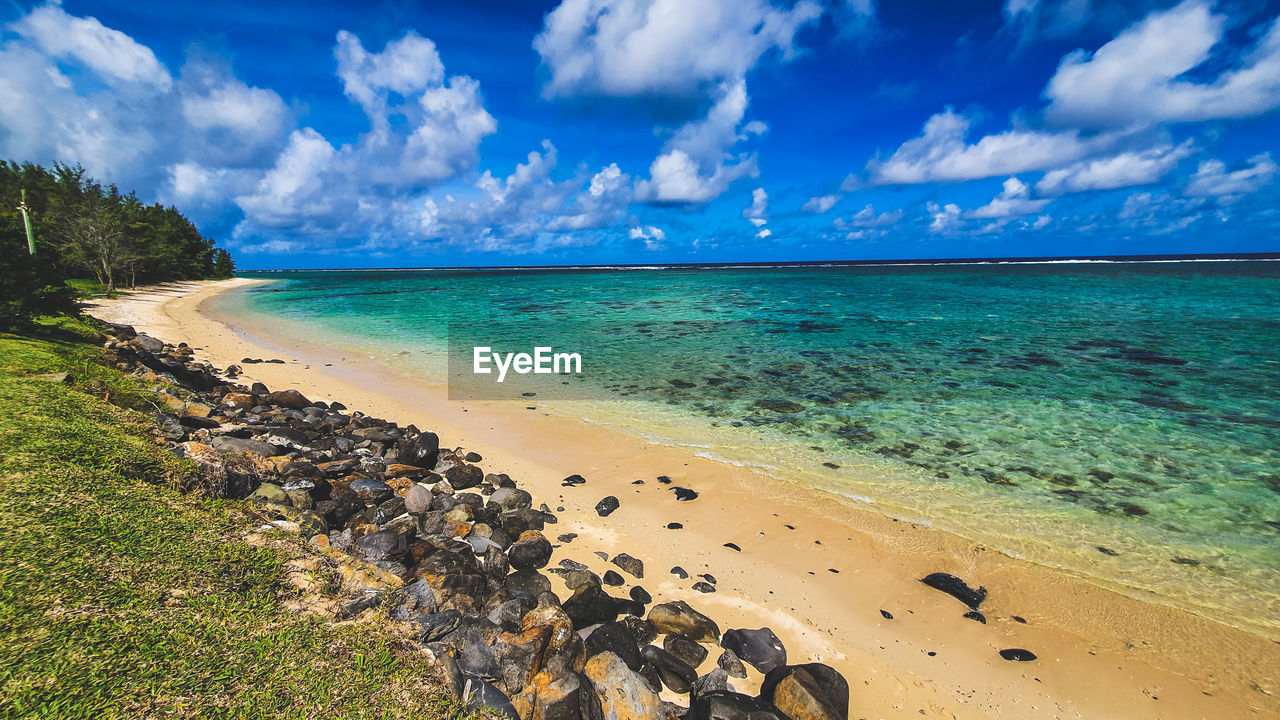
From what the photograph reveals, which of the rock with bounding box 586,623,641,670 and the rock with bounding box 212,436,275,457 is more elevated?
the rock with bounding box 212,436,275,457

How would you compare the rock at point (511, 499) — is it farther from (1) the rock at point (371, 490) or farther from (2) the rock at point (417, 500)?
(1) the rock at point (371, 490)

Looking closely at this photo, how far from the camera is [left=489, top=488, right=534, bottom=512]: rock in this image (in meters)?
7.20

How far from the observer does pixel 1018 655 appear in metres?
5.07

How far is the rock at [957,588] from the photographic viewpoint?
19.4ft

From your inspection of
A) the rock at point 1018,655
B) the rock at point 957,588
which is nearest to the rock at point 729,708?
the rock at point 1018,655

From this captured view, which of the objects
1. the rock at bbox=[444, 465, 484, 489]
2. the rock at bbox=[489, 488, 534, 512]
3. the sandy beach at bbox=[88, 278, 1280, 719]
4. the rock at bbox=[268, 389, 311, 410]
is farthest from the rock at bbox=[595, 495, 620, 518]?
the rock at bbox=[268, 389, 311, 410]

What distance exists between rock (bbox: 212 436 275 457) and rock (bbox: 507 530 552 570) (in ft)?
14.3

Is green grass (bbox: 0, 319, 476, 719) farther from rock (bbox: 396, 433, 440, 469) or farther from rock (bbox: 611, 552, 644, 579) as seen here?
rock (bbox: 396, 433, 440, 469)

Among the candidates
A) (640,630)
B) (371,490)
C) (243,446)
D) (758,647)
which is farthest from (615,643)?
(243,446)

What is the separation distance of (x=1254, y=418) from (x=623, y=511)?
645 inches

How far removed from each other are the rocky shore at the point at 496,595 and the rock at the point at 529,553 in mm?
14

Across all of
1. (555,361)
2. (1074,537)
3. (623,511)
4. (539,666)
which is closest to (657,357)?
(555,361)

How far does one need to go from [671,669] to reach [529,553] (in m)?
2.31

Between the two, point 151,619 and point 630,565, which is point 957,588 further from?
point 151,619
